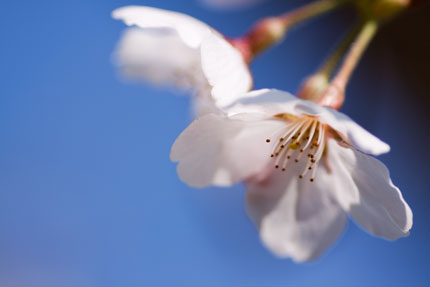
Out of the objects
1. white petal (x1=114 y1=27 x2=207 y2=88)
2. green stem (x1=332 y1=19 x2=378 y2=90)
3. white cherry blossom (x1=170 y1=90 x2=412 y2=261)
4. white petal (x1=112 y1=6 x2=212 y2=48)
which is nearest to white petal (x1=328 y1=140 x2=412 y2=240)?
white cherry blossom (x1=170 y1=90 x2=412 y2=261)

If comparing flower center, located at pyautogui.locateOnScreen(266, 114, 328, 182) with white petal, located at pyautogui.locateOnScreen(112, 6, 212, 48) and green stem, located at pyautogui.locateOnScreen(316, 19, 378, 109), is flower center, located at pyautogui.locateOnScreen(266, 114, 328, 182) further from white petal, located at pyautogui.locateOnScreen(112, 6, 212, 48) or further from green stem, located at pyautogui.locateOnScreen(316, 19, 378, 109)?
white petal, located at pyautogui.locateOnScreen(112, 6, 212, 48)

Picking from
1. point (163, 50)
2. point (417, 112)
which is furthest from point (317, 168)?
point (417, 112)

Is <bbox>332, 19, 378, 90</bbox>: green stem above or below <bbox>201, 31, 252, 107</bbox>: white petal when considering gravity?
above

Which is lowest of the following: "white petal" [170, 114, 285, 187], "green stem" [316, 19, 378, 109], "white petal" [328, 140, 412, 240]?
"white petal" [328, 140, 412, 240]

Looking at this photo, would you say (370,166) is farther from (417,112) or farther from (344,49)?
(417,112)

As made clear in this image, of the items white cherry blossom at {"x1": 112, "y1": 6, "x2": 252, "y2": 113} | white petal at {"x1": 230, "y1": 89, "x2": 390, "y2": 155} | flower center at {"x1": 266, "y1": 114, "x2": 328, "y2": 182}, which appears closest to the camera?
white petal at {"x1": 230, "y1": 89, "x2": 390, "y2": 155}

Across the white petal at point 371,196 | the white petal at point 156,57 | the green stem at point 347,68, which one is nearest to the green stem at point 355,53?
the green stem at point 347,68

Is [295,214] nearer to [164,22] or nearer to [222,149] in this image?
[222,149]

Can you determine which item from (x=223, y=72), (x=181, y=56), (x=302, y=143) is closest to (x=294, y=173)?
(x=302, y=143)
